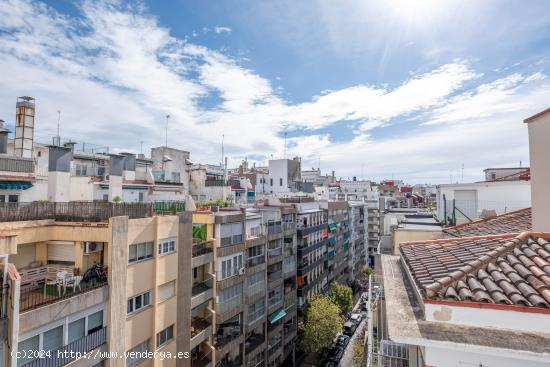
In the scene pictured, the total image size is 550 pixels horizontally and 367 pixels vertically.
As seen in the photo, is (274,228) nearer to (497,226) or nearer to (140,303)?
(140,303)

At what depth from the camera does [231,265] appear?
25.2m

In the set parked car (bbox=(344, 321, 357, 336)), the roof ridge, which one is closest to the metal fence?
the roof ridge

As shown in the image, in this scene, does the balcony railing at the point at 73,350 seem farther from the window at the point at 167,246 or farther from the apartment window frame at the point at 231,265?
the apartment window frame at the point at 231,265

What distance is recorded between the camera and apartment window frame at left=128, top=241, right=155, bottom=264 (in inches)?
634

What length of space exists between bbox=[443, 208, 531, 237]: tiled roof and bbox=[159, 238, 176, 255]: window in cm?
1563

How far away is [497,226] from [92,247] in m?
19.3

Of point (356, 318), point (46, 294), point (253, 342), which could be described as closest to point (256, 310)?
point (253, 342)

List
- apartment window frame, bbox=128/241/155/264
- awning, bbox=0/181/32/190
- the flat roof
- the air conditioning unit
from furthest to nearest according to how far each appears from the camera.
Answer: awning, bbox=0/181/32/190
apartment window frame, bbox=128/241/155/264
the air conditioning unit
the flat roof

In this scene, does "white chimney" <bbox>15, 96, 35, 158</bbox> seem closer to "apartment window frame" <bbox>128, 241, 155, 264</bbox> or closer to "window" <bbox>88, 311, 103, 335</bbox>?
"apartment window frame" <bbox>128, 241, 155, 264</bbox>

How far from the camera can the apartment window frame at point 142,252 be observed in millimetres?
16109

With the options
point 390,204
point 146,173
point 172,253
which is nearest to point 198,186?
point 146,173

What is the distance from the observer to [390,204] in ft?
316

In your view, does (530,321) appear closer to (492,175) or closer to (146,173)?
(146,173)

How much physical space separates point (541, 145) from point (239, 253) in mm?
21780
